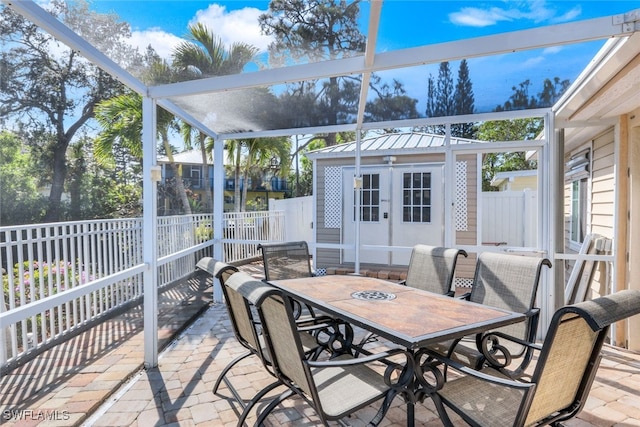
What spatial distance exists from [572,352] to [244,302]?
163cm

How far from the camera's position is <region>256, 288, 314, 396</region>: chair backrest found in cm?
174

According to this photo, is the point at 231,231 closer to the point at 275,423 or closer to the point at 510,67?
the point at 275,423

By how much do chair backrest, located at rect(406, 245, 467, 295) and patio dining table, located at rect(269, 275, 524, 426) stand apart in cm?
45

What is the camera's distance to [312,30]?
228 centimetres

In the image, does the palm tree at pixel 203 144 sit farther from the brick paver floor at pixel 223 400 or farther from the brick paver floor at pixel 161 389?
the brick paver floor at pixel 223 400

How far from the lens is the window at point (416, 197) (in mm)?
6590

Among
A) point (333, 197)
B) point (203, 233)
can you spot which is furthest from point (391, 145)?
point (203, 233)

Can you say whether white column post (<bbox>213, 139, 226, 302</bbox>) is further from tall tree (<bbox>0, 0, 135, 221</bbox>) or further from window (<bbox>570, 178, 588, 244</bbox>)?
window (<bbox>570, 178, 588, 244</bbox>)

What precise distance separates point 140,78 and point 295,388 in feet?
8.37

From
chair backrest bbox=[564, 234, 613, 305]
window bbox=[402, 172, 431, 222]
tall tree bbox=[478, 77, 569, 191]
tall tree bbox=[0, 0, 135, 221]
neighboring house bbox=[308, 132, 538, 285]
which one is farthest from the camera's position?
tall tree bbox=[478, 77, 569, 191]

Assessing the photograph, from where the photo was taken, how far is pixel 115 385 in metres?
2.77

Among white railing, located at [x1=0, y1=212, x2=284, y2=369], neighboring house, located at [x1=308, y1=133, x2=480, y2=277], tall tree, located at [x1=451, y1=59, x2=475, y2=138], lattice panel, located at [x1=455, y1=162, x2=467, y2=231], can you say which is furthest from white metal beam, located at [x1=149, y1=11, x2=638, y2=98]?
lattice panel, located at [x1=455, y1=162, x2=467, y2=231]

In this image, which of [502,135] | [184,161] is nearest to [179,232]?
[184,161]

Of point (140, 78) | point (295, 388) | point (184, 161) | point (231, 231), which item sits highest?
point (140, 78)
